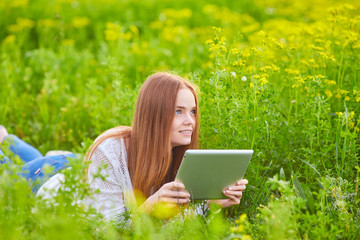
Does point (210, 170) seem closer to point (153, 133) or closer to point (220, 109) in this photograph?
point (153, 133)

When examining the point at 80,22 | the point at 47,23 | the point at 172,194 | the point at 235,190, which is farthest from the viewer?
the point at 80,22

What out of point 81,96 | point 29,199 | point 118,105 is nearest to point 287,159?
point 118,105

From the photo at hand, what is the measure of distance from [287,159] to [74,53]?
3.07 meters

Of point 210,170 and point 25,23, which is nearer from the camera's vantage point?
point 210,170

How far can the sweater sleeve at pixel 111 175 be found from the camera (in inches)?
101

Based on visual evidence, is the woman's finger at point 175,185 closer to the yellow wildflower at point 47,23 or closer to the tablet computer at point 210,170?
the tablet computer at point 210,170

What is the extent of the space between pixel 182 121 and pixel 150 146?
21 centimetres

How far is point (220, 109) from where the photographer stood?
9.52 feet

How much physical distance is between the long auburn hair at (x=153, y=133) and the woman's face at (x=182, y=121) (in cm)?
3

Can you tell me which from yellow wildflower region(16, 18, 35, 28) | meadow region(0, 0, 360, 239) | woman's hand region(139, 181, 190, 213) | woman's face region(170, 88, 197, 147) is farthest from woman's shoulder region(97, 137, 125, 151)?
yellow wildflower region(16, 18, 35, 28)

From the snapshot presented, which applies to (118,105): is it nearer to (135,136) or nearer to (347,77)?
(135,136)

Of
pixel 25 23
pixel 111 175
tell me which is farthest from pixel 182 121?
pixel 25 23

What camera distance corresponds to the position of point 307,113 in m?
3.01

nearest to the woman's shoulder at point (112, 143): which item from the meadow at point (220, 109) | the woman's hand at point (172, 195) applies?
the meadow at point (220, 109)
